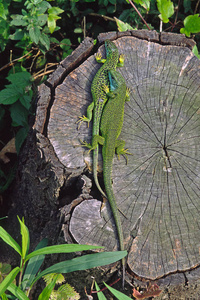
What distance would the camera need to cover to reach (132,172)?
9.10 ft

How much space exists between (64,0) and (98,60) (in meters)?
1.39

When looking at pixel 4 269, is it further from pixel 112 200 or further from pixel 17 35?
pixel 17 35

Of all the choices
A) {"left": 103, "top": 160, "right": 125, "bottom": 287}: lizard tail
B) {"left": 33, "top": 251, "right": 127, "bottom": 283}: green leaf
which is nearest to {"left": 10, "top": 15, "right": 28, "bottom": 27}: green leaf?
{"left": 103, "top": 160, "right": 125, "bottom": 287}: lizard tail

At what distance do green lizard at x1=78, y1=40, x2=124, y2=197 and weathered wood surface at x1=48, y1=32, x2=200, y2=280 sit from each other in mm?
73

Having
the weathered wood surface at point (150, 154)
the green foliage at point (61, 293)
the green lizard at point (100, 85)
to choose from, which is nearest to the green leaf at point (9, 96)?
the weathered wood surface at point (150, 154)

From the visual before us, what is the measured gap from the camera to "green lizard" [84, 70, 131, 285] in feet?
8.60

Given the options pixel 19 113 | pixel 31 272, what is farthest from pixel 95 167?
pixel 19 113

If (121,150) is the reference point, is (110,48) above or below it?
above

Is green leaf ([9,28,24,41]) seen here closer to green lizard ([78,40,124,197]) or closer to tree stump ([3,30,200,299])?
tree stump ([3,30,200,299])

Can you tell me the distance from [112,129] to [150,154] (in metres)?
0.42

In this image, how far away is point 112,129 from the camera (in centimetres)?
300

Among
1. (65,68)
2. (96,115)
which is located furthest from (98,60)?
(96,115)

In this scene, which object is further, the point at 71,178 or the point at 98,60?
the point at 98,60

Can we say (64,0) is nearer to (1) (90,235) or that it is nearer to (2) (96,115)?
(2) (96,115)
